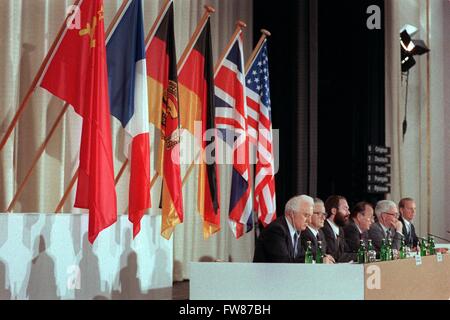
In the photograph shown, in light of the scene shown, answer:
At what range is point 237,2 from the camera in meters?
11.3

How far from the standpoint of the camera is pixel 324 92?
1159 cm

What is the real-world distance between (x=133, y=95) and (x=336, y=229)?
255cm

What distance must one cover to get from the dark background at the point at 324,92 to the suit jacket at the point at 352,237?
8.03 ft

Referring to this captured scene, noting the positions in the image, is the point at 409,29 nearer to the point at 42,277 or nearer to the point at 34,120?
the point at 34,120

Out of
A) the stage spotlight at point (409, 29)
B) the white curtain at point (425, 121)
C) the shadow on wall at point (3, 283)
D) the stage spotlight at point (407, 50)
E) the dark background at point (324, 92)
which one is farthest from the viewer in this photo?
the stage spotlight at point (409, 29)

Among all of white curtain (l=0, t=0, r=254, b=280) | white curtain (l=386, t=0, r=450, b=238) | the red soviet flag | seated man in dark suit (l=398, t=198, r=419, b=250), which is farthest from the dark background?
the red soviet flag

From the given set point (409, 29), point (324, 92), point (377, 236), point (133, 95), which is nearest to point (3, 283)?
point (133, 95)

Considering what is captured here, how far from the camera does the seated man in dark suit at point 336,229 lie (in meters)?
7.68

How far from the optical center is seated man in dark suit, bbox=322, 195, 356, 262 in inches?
303

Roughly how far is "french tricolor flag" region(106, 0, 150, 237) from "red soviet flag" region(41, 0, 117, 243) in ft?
1.21

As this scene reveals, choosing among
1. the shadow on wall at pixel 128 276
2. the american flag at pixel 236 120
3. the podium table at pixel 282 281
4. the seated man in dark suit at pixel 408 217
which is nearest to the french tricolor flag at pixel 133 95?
the shadow on wall at pixel 128 276

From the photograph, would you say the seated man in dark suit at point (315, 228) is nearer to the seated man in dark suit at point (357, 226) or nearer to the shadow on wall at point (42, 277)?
the seated man in dark suit at point (357, 226)

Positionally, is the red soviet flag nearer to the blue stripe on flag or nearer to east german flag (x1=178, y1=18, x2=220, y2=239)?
the blue stripe on flag

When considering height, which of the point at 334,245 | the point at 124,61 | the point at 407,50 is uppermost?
the point at 407,50
